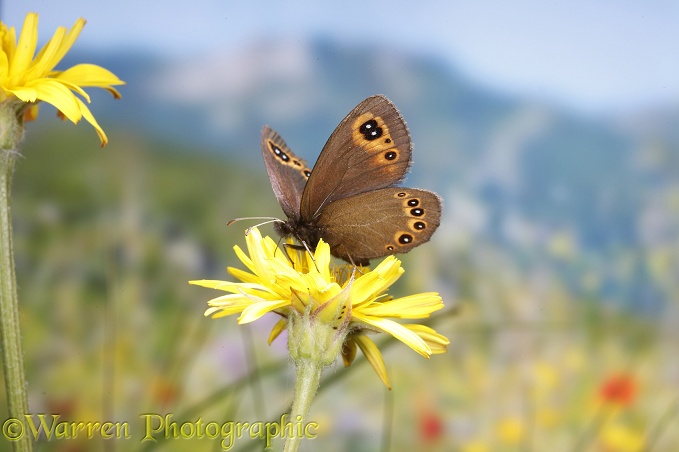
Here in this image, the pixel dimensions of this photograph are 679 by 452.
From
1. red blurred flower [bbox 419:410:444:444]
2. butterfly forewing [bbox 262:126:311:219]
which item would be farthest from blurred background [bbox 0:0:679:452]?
butterfly forewing [bbox 262:126:311:219]

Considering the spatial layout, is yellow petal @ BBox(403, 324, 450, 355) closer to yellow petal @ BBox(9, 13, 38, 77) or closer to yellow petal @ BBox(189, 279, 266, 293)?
yellow petal @ BBox(189, 279, 266, 293)

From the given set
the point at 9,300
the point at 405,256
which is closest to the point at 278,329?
the point at 9,300

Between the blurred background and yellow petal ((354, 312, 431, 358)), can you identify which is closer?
yellow petal ((354, 312, 431, 358))

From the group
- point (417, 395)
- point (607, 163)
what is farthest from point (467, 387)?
point (607, 163)

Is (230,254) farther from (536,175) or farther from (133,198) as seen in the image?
(536,175)

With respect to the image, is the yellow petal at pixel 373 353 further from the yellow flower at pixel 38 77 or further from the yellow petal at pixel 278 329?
the yellow flower at pixel 38 77

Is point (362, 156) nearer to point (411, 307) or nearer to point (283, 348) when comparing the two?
point (411, 307)

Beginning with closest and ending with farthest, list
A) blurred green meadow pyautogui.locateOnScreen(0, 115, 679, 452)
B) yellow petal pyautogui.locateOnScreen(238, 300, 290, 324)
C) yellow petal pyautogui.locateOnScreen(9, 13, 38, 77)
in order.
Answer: yellow petal pyautogui.locateOnScreen(238, 300, 290, 324)
yellow petal pyautogui.locateOnScreen(9, 13, 38, 77)
blurred green meadow pyautogui.locateOnScreen(0, 115, 679, 452)
